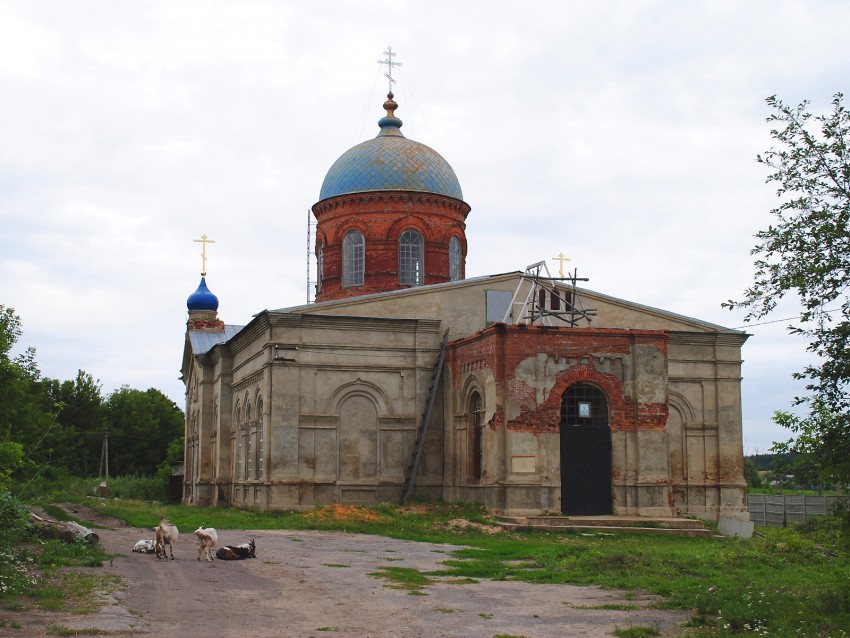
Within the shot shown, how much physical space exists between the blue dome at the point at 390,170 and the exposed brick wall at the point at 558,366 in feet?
30.3

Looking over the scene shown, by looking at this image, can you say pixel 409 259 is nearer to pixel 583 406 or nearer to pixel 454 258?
pixel 454 258

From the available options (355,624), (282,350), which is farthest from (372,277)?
(355,624)

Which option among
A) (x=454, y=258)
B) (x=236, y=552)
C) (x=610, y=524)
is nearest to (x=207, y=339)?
(x=454, y=258)

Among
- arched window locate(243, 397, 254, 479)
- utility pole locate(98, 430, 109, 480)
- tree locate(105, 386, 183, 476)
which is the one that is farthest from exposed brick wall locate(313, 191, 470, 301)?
A: tree locate(105, 386, 183, 476)

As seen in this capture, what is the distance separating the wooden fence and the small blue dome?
2148 cm

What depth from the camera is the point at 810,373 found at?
9.88 metres

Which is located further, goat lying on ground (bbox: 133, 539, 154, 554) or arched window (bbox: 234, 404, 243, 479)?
arched window (bbox: 234, 404, 243, 479)

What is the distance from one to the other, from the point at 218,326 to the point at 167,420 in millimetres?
26576

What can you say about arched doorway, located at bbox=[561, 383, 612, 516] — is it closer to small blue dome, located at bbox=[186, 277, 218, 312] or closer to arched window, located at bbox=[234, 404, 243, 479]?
arched window, located at bbox=[234, 404, 243, 479]

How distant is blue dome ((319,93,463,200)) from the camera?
31312 millimetres

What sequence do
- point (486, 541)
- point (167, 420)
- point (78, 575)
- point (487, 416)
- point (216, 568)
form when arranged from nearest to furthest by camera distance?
point (78, 575)
point (216, 568)
point (486, 541)
point (487, 416)
point (167, 420)

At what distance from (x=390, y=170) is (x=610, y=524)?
14560 mm

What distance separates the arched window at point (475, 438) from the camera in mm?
24453

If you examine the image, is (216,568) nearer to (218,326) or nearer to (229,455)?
(229,455)
